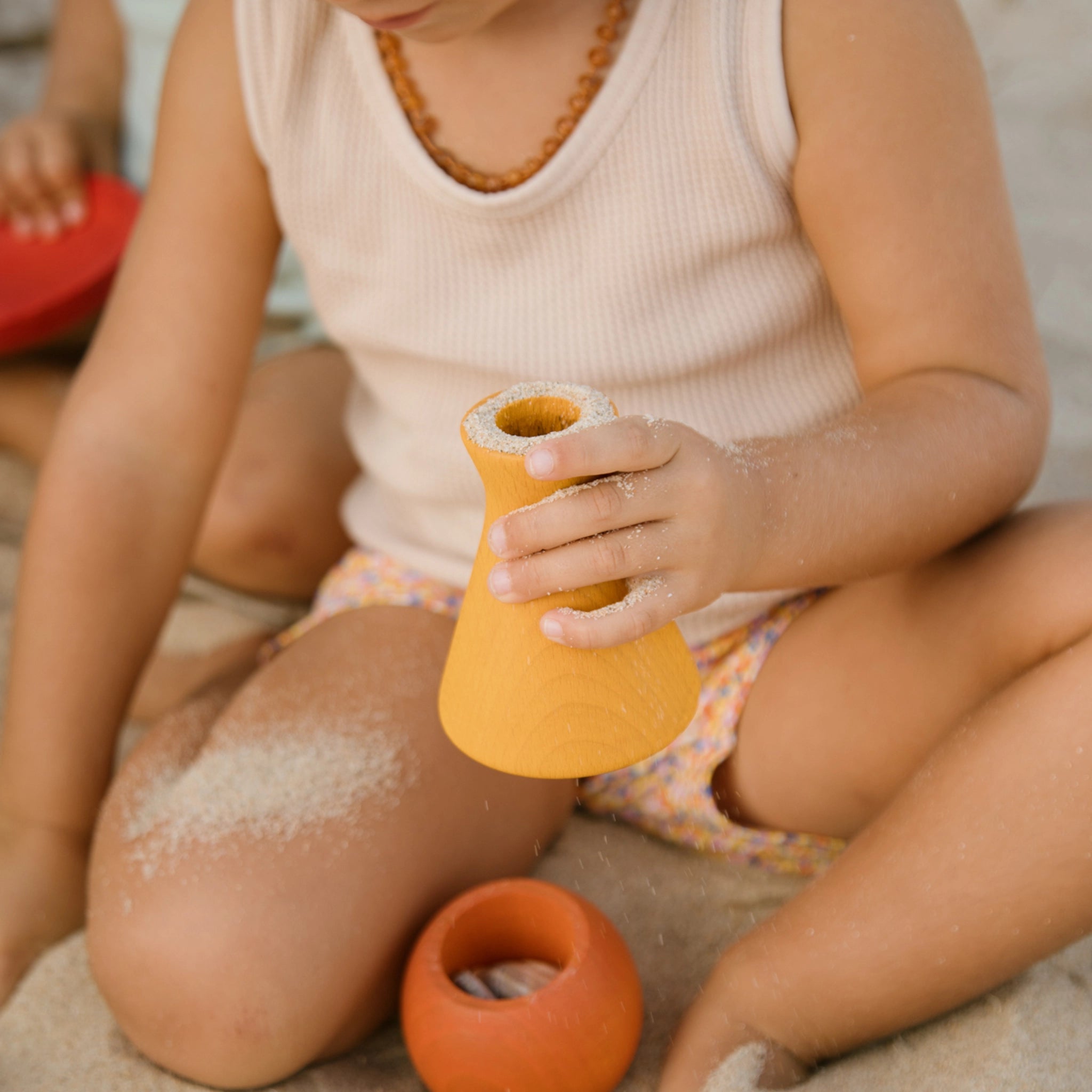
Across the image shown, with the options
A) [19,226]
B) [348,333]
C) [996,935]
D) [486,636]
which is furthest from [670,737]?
[19,226]

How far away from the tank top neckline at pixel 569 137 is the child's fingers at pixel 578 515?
1.16 ft

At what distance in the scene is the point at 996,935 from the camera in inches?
28.4

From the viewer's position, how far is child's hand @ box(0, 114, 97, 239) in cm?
156

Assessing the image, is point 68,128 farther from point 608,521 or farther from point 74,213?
point 608,521

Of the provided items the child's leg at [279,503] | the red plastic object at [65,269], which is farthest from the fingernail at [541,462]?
the red plastic object at [65,269]

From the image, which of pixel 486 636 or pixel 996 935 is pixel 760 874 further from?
pixel 486 636

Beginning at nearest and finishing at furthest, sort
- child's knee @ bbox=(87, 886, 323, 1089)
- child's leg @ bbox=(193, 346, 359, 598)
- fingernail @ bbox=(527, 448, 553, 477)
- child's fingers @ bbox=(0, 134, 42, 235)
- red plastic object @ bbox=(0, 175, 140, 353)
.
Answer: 1. fingernail @ bbox=(527, 448, 553, 477)
2. child's knee @ bbox=(87, 886, 323, 1089)
3. child's leg @ bbox=(193, 346, 359, 598)
4. red plastic object @ bbox=(0, 175, 140, 353)
5. child's fingers @ bbox=(0, 134, 42, 235)

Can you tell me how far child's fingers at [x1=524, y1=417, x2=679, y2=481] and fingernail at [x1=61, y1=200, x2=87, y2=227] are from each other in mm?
1191

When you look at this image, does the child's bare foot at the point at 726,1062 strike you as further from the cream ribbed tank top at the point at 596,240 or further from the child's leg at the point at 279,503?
the child's leg at the point at 279,503

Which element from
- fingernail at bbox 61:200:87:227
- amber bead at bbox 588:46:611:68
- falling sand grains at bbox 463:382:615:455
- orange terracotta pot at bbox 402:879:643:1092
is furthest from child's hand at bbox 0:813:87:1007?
fingernail at bbox 61:200:87:227

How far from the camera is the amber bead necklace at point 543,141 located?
0.89m

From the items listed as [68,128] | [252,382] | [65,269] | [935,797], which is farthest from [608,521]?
[68,128]

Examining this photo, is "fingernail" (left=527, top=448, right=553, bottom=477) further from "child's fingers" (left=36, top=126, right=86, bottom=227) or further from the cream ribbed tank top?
"child's fingers" (left=36, top=126, right=86, bottom=227)

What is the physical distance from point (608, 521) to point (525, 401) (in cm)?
9
